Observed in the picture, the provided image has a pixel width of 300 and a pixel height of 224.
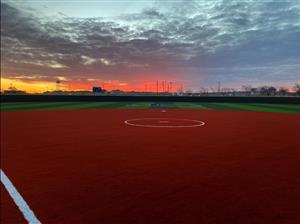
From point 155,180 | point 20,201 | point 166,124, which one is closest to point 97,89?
point 166,124

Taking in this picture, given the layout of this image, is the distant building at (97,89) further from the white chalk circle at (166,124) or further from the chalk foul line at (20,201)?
the chalk foul line at (20,201)

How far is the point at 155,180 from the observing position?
6.70 metres

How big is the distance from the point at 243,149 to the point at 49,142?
326 inches

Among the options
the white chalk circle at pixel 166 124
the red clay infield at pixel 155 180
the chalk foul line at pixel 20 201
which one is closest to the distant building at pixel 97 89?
the white chalk circle at pixel 166 124

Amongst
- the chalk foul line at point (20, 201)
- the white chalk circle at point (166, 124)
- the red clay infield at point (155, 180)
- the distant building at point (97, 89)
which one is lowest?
the white chalk circle at point (166, 124)

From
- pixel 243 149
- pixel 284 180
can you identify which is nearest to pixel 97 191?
pixel 284 180

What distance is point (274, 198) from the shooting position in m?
5.57

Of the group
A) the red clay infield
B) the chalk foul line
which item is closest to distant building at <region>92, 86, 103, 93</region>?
the red clay infield

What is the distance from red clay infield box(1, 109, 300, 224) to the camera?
16.2ft

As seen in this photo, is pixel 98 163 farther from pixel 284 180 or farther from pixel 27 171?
pixel 284 180

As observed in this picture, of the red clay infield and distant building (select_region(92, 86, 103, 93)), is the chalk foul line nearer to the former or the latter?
the red clay infield

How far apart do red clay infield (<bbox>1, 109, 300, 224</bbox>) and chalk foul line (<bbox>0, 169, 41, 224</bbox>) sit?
0.33 feet

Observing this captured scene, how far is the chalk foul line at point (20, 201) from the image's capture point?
4848 millimetres

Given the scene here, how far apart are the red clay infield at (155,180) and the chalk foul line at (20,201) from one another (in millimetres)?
100
